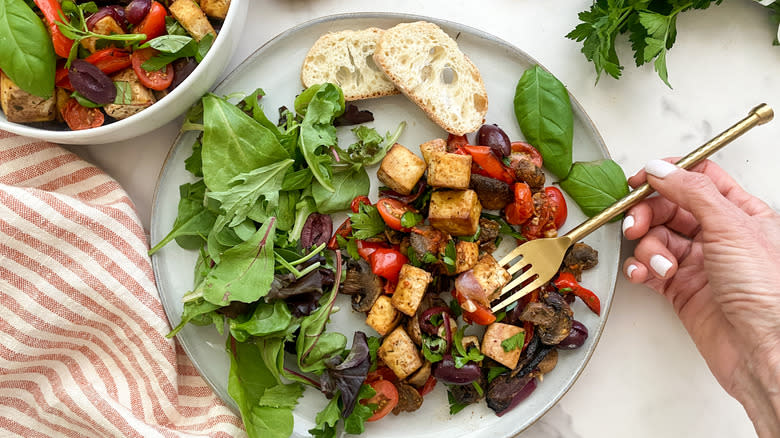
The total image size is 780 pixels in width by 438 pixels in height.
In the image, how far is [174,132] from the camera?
7.73 ft

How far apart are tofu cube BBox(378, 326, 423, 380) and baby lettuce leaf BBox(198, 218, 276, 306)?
511 millimetres

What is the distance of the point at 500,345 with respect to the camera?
2.12 m

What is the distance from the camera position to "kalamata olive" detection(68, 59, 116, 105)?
1918 mm

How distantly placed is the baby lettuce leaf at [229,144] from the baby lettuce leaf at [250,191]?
0.12 feet

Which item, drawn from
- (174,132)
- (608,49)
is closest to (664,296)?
(608,49)

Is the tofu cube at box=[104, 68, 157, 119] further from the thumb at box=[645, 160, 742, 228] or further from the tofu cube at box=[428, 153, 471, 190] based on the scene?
the thumb at box=[645, 160, 742, 228]

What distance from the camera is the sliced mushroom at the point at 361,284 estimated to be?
7.14 feet

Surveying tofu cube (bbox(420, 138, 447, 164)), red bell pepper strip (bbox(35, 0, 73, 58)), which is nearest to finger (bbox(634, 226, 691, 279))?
tofu cube (bbox(420, 138, 447, 164))

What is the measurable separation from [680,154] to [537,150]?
2.12ft

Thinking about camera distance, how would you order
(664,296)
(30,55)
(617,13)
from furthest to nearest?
(664,296), (617,13), (30,55)

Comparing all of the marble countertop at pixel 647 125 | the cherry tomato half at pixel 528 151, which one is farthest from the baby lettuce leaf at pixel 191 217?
the cherry tomato half at pixel 528 151

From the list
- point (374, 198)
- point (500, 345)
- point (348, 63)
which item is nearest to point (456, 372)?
point (500, 345)

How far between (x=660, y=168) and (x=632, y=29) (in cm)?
56

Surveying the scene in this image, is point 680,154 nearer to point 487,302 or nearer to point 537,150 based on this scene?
point 537,150
